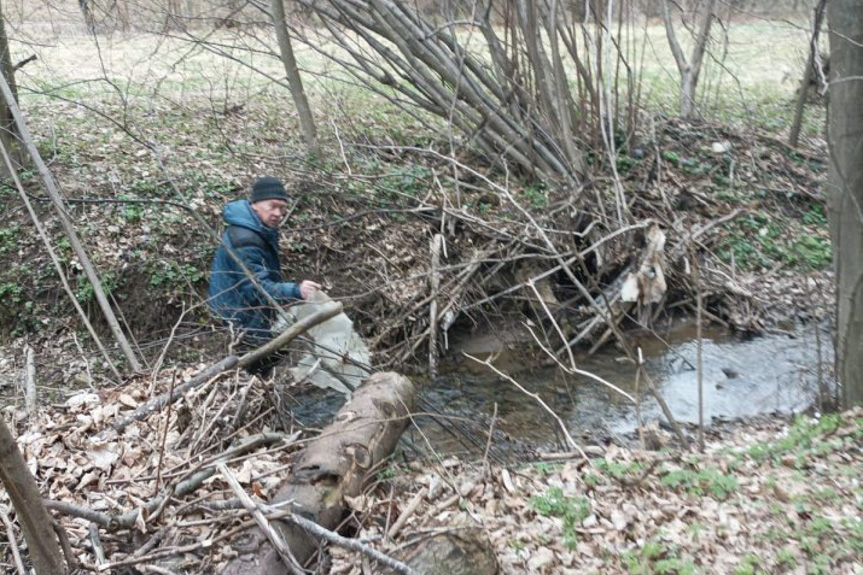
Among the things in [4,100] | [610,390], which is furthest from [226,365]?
[4,100]

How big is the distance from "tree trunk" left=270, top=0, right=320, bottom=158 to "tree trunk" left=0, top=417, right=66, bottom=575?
796 cm

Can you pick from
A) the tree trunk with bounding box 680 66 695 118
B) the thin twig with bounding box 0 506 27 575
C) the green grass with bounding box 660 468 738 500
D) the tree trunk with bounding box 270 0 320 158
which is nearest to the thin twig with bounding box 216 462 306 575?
the thin twig with bounding box 0 506 27 575

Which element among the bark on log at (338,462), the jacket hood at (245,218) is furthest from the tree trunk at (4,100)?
the bark on log at (338,462)

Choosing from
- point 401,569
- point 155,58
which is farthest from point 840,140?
point 155,58

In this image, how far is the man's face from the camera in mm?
6445

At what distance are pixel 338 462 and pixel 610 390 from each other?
13.5 ft

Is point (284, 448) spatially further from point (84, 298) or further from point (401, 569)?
point (84, 298)

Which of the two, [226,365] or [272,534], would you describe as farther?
[226,365]

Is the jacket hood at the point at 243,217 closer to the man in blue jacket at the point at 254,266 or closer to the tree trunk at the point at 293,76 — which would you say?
the man in blue jacket at the point at 254,266

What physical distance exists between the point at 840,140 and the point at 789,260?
503cm

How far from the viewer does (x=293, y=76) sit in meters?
10.4

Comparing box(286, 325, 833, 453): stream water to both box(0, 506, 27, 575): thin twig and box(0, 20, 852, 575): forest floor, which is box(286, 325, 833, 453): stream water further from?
box(0, 506, 27, 575): thin twig

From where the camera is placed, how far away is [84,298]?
820cm

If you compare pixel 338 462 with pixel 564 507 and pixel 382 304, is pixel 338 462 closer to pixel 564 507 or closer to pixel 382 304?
pixel 564 507
